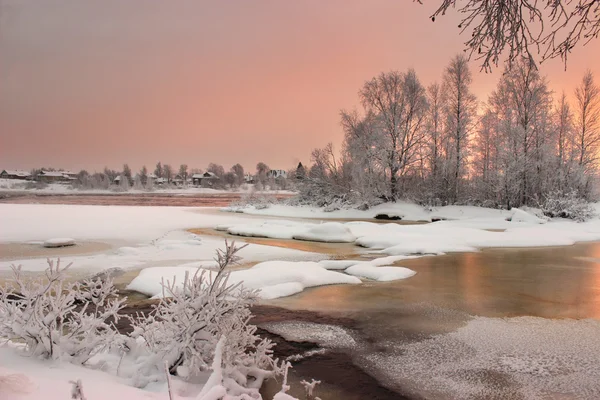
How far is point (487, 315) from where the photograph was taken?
21.5 ft

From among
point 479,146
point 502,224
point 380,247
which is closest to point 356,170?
point 479,146

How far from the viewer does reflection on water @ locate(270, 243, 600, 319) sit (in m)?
6.99

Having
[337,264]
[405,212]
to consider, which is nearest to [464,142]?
[405,212]

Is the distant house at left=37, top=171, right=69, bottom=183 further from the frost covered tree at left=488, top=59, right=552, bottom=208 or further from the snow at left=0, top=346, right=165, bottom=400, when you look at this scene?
the snow at left=0, top=346, right=165, bottom=400

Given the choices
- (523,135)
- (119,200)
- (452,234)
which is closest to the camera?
(452,234)

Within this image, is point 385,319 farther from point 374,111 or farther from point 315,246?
point 374,111

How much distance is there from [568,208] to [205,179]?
107 m

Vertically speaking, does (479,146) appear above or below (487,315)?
above

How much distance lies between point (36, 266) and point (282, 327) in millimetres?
7295

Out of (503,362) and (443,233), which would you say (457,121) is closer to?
(443,233)

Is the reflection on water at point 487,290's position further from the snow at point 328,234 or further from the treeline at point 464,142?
the treeline at point 464,142

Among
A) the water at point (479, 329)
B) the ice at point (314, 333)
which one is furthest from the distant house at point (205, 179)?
the ice at point (314, 333)

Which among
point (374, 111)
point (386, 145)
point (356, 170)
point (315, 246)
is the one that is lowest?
point (315, 246)

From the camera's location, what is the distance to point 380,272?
31.8 feet
